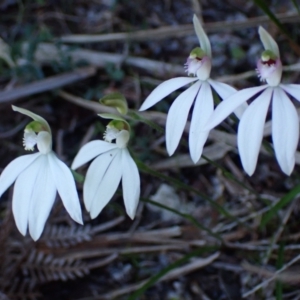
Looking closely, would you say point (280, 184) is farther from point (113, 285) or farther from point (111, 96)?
point (111, 96)

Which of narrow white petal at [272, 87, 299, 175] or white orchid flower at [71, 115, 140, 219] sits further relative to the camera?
white orchid flower at [71, 115, 140, 219]

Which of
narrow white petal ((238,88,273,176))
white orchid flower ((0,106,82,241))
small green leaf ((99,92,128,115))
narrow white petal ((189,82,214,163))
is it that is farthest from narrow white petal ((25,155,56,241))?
narrow white petal ((238,88,273,176))

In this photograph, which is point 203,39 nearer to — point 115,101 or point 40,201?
point 115,101

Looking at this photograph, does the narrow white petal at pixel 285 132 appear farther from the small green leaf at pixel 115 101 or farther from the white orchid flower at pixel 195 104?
the small green leaf at pixel 115 101

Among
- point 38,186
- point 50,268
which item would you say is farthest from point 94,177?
point 50,268

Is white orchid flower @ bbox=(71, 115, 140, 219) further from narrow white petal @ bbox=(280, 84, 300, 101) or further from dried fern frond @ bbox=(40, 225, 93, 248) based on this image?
dried fern frond @ bbox=(40, 225, 93, 248)

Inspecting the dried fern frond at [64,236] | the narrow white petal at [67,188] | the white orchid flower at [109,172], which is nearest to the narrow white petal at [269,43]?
the white orchid flower at [109,172]

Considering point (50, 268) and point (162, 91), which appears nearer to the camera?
point (162, 91)
